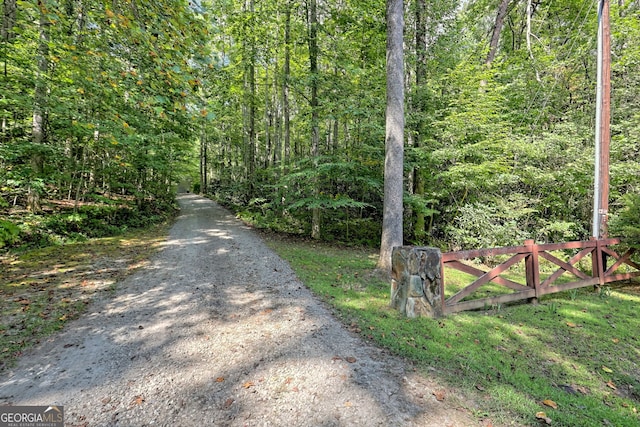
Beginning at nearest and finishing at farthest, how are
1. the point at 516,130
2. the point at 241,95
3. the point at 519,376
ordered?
the point at 519,376
the point at 516,130
the point at 241,95

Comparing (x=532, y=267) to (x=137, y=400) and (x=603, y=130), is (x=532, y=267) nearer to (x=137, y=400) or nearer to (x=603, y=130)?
(x=603, y=130)

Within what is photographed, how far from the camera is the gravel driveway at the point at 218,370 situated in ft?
7.70

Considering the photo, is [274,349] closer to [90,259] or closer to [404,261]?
[404,261]

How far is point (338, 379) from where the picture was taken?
9.10ft

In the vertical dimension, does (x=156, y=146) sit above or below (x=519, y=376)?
above

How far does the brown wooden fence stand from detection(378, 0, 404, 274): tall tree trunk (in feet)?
5.40

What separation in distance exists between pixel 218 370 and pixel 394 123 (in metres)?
5.67

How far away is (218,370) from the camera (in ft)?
9.61

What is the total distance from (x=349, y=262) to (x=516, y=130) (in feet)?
→ 27.1

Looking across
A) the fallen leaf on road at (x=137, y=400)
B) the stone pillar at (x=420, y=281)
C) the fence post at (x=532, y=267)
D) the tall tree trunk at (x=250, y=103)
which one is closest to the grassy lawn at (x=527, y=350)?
the stone pillar at (x=420, y=281)

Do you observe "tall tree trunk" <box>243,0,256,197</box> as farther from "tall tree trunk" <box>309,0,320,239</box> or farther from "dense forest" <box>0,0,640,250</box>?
"tall tree trunk" <box>309,0,320,239</box>

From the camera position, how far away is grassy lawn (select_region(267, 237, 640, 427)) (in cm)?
262

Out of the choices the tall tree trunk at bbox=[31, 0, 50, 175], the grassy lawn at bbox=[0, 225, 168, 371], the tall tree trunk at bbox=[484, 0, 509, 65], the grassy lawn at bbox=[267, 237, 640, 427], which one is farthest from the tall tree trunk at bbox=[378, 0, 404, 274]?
the tall tree trunk at bbox=[31, 0, 50, 175]

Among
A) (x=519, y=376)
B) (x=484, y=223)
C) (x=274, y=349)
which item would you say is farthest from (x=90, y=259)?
(x=484, y=223)
